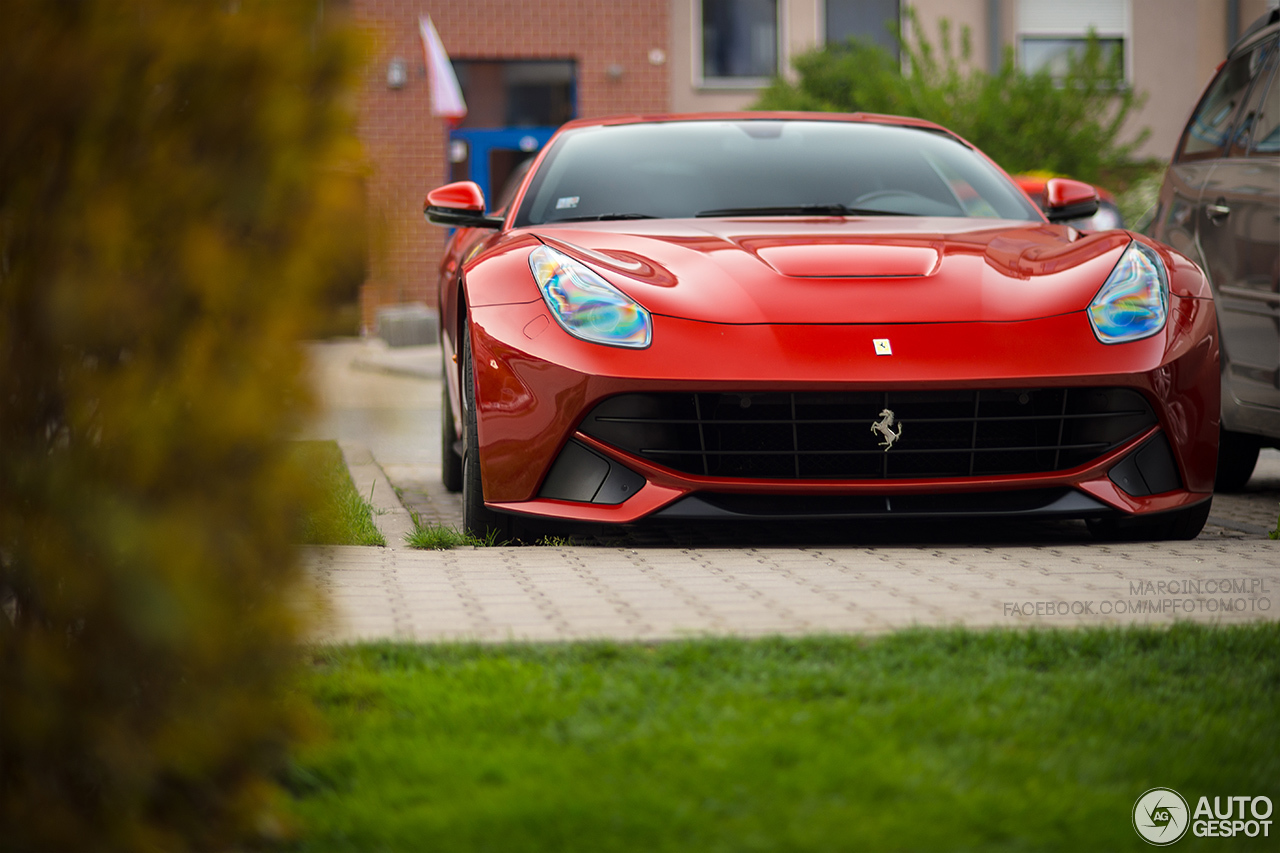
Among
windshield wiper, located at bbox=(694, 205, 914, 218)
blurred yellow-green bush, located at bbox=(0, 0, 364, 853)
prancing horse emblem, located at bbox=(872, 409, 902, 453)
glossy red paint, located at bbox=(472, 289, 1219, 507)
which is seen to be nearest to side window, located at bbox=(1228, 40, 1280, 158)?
windshield wiper, located at bbox=(694, 205, 914, 218)

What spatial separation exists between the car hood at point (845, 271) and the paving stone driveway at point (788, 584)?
25.1 inches

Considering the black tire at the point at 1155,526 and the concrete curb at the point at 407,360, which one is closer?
the black tire at the point at 1155,526

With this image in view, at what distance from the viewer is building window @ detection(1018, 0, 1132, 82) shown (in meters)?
22.5

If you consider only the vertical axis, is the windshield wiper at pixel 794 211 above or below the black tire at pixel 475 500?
above

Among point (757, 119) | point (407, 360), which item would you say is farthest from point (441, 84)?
point (757, 119)

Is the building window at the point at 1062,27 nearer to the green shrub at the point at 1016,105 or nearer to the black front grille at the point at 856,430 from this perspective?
the green shrub at the point at 1016,105

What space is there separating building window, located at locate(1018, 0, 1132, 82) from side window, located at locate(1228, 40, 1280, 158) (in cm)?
1724

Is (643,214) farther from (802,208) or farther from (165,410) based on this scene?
(165,410)

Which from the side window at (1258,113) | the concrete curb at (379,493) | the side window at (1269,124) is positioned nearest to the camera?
the concrete curb at (379,493)

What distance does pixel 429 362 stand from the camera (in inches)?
556

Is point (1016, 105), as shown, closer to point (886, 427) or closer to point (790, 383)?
point (886, 427)

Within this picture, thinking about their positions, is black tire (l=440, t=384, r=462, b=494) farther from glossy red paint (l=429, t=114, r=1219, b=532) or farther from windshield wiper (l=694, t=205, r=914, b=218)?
glossy red paint (l=429, t=114, r=1219, b=532)

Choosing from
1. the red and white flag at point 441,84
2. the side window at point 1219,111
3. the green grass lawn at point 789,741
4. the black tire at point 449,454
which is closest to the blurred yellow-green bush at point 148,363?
the green grass lawn at point 789,741

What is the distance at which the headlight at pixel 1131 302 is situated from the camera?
13.6 ft
